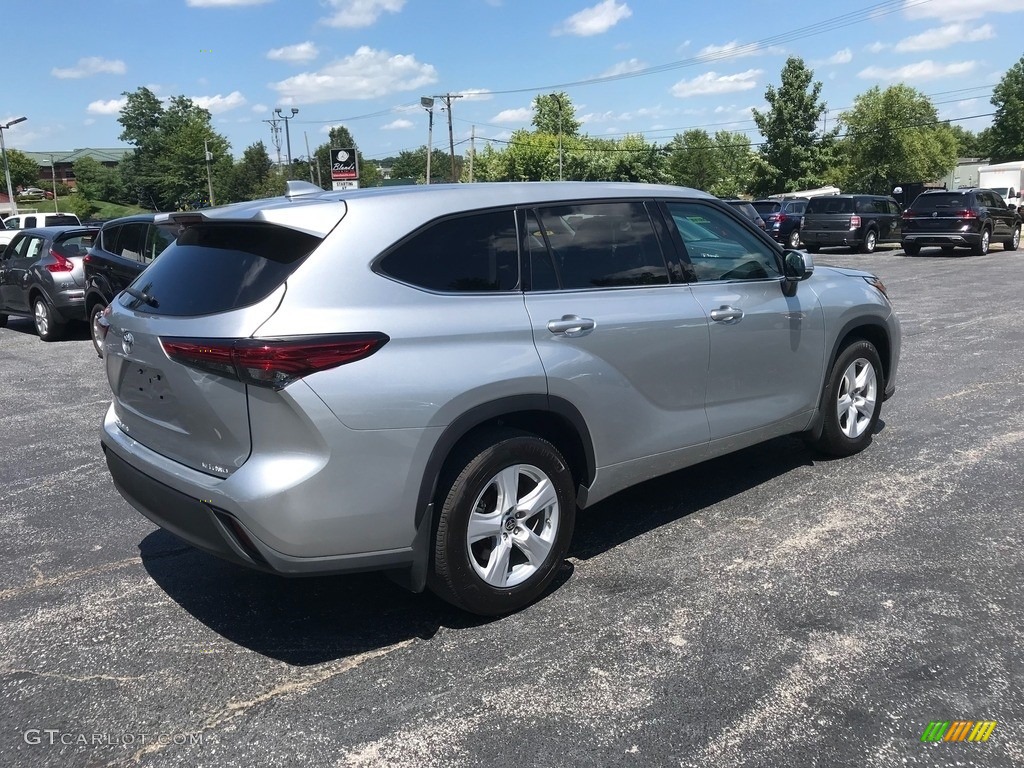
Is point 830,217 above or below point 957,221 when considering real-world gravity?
above

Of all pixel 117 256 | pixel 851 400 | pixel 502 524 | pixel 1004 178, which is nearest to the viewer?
pixel 502 524

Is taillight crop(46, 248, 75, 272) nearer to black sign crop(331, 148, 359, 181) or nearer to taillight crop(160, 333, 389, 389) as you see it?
taillight crop(160, 333, 389, 389)

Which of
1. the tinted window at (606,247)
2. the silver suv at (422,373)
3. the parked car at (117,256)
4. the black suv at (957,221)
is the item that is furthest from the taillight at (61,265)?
the black suv at (957,221)

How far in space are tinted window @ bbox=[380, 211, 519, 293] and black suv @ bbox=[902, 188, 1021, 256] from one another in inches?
885

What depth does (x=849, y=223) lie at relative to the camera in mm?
25359

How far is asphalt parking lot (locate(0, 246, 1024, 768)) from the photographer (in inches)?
112

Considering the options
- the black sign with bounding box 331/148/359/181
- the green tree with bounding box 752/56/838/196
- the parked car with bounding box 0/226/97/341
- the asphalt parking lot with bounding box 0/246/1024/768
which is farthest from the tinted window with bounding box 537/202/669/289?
the green tree with bounding box 752/56/838/196

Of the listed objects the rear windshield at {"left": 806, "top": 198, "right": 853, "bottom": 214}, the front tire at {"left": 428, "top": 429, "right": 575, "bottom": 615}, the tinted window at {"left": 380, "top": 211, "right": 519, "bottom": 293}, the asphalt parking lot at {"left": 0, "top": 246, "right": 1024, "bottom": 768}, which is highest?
the rear windshield at {"left": 806, "top": 198, "right": 853, "bottom": 214}

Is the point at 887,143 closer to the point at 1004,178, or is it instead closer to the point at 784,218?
the point at 1004,178

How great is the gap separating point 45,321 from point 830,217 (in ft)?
69.9

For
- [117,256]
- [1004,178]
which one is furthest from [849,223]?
[1004,178]

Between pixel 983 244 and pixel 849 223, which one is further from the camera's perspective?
pixel 849 223

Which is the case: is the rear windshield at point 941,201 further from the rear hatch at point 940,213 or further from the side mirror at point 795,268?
the side mirror at point 795,268

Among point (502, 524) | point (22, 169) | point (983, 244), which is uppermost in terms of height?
point (22, 169)
